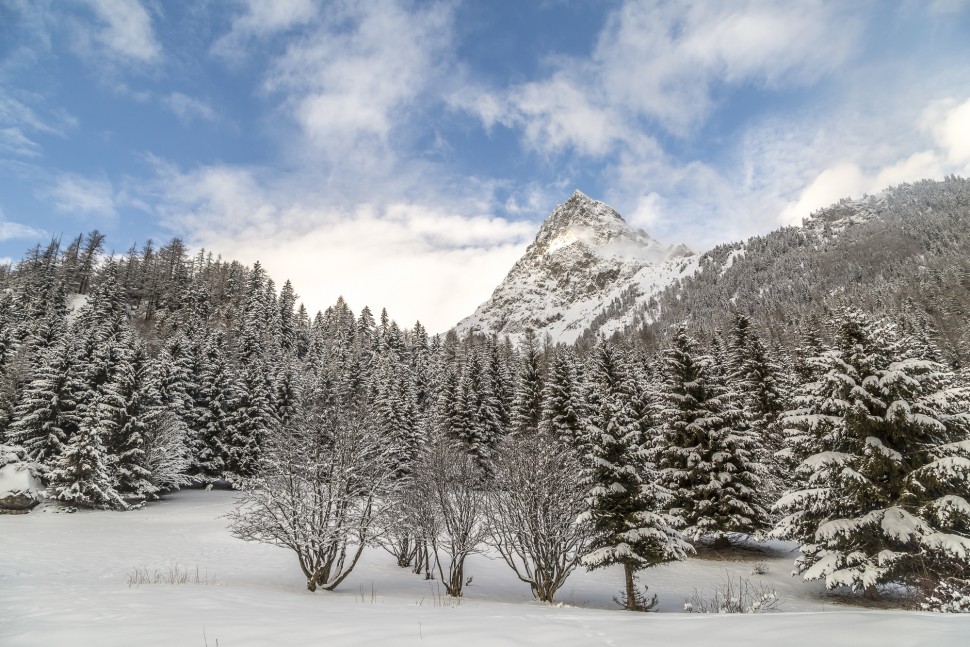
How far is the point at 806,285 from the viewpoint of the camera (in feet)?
573

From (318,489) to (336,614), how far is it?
7.71 meters

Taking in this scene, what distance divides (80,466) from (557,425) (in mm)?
33255

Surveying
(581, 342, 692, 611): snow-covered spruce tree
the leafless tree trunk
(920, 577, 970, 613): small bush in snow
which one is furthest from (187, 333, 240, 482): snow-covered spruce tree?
(920, 577, 970, 613): small bush in snow

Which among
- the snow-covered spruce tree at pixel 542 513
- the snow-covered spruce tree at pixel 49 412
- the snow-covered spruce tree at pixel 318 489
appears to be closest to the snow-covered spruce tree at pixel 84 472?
the snow-covered spruce tree at pixel 49 412

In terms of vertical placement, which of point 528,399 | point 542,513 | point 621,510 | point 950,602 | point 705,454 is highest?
point 528,399

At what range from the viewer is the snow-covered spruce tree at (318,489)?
48.6 ft

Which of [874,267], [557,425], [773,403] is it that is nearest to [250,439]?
[557,425]

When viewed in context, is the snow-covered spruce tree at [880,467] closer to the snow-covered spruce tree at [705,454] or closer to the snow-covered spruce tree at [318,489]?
the snow-covered spruce tree at [705,454]

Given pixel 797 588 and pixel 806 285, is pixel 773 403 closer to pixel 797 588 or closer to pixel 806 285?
pixel 797 588

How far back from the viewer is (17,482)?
2836cm

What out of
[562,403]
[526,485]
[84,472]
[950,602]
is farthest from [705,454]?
[84,472]

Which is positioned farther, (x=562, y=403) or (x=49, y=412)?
(x=562, y=403)

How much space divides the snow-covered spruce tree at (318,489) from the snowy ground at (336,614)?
1.70 metres

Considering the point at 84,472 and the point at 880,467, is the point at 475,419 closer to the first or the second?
the point at 84,472
